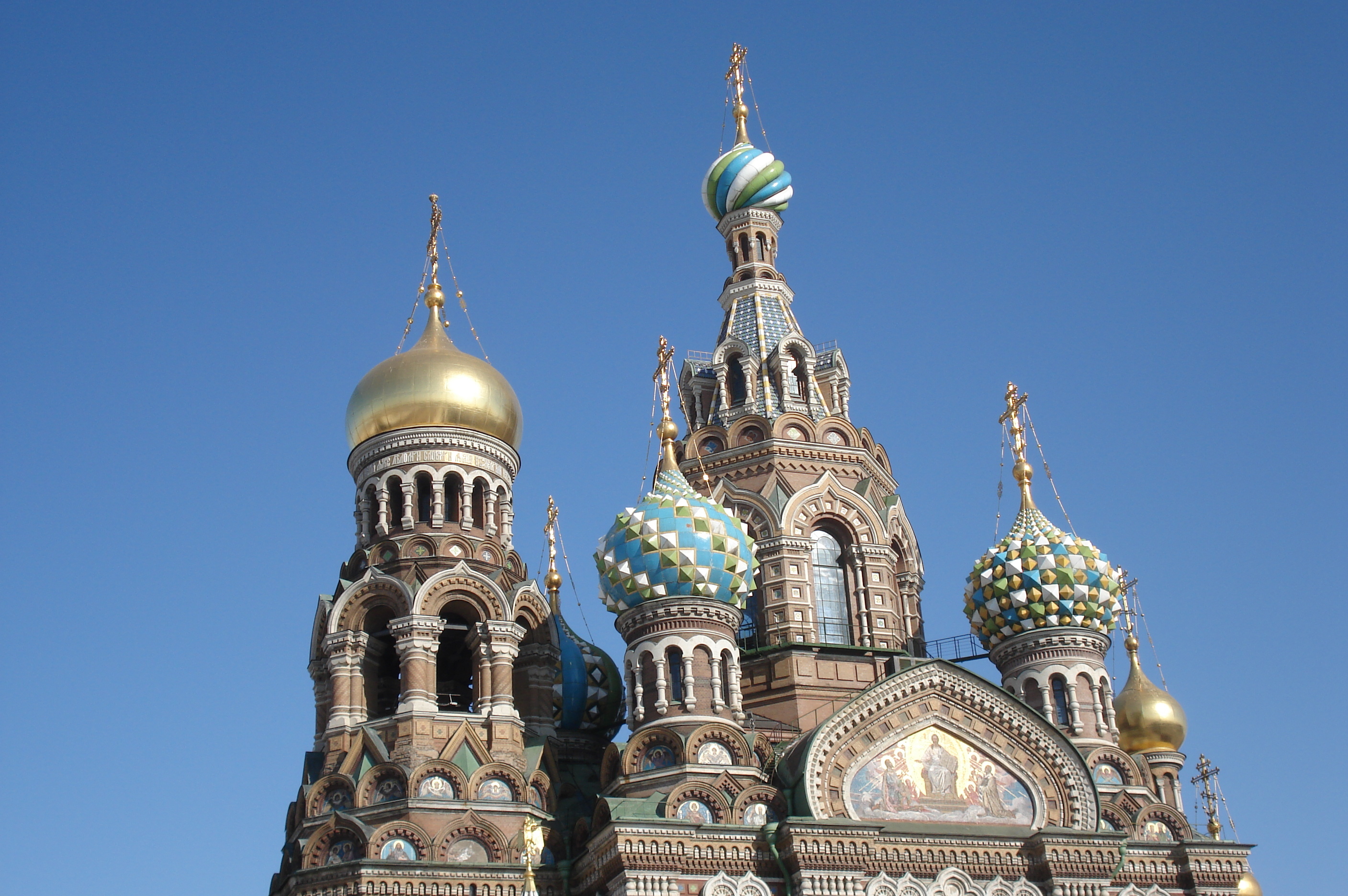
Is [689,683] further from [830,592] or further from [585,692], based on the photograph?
[830,592]

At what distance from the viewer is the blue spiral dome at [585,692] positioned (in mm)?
24984

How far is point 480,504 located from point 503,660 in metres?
2.40

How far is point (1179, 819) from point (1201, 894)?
107 centimetres

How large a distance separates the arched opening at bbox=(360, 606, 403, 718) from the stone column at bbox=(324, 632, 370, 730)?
0.13 metres

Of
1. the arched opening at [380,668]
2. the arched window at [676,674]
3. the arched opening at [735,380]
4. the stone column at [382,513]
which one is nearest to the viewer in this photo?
the arched window at [676,674]

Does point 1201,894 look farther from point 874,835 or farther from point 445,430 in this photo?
point 445,430

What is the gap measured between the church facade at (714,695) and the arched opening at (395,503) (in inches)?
2.4

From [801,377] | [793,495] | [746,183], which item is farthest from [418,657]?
[746,183]

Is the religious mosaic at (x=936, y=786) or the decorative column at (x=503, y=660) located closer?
the religious mosaic at (x=936, y=786)

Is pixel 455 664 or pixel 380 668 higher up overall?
pixel 455 664

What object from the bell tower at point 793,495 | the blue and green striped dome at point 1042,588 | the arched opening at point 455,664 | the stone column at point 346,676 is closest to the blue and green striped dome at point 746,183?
the bell tower at point 793,495

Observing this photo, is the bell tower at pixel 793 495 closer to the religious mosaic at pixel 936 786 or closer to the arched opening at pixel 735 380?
the arched opening at pixel 735 380

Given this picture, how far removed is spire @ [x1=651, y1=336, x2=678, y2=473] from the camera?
2403 centimetres

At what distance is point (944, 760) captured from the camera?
21.8m
